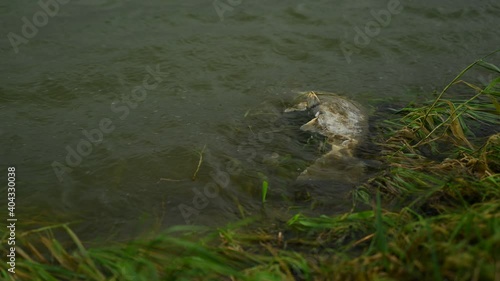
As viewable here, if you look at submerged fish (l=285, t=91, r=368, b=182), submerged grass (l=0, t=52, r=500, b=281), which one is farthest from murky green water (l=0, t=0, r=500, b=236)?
submerged grass (l=0, t=52, r=500, b=281)

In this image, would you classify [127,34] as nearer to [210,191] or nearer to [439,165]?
[210,191]

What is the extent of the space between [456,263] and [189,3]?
4439 millimetres

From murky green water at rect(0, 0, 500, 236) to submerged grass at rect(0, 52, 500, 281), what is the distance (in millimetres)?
284

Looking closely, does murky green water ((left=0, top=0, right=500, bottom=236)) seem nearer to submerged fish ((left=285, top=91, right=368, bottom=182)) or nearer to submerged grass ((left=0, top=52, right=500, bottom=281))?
submerged fish ((left=285, top=91, right=368, bottom=182))

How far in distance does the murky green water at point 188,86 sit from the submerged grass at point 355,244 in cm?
28

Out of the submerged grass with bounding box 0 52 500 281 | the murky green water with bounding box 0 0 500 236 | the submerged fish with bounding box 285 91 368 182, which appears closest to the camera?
the submerged grass with bounding box 0 52 500 281

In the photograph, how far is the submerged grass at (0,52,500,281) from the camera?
161 centimetres

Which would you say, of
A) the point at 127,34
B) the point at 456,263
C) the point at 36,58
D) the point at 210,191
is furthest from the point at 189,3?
the point at 456,263

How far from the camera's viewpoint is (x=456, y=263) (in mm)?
1461

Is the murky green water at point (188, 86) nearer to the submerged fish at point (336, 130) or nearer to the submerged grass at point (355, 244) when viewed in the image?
the submerged fish at point (336, 130)

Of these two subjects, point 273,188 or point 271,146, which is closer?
point 273,188

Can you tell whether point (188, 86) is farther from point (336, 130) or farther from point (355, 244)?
point (355, 244)

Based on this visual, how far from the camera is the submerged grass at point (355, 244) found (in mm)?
1613

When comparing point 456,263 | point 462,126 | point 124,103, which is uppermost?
point 456,263
